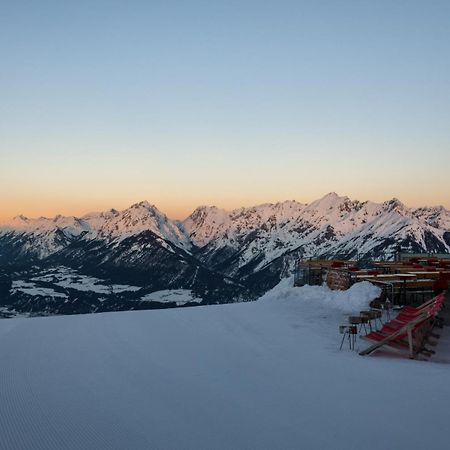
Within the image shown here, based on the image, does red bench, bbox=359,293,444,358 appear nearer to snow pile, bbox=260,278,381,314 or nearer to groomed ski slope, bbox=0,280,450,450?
groomed ski slope, bbox=0,280,450,450

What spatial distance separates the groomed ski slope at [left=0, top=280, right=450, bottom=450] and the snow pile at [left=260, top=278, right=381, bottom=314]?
3.88 m

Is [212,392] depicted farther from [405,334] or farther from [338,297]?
[338,297]

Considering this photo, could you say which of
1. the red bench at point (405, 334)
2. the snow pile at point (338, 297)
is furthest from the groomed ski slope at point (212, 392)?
the snow pile at point (338, 297)

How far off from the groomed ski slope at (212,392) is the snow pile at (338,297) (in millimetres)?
3876

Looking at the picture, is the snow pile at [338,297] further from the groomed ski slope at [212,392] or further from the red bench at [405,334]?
the red bench at [405,334]

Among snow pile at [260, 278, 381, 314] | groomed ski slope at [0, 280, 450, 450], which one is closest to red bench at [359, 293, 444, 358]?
groomed ski slope at [0, 280, 450, 450]

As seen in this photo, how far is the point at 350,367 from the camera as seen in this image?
967cm

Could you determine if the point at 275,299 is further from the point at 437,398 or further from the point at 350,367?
the point at 437,398

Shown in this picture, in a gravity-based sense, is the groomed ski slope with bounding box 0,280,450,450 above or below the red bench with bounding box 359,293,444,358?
below

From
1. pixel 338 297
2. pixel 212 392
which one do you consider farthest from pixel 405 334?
pixel 338 297

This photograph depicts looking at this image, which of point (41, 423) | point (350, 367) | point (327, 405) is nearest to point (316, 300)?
point (350, 367)

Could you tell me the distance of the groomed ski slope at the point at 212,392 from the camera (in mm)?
6328

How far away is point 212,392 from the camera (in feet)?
26.8

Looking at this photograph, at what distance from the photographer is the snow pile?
17656mm
